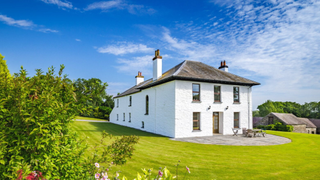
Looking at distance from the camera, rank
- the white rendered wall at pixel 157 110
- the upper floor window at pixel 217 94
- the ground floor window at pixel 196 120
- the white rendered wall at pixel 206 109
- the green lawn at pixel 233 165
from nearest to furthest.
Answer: the green lawn at pixel 233 165
the white rendered wall at pixel 206 109
the white rendered wall at pixel 157 110
the ground floor window at pixel 196 120
the upper floor window at pixel 217 94

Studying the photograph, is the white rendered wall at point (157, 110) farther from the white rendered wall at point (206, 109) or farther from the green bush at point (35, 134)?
the green bush at point (35, 134)

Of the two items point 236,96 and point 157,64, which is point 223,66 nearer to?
point 236,96

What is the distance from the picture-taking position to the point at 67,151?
117 inches

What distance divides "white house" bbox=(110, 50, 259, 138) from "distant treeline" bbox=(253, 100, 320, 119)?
60.5 meters

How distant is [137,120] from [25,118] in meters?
22.4

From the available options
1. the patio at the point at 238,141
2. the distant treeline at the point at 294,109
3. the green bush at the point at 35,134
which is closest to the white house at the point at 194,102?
the patio at the point at 238,141

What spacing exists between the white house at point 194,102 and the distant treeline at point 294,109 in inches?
2384

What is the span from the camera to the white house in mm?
16578

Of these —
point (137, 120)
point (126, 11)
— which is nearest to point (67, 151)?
point (126, 11)

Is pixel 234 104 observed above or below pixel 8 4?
below

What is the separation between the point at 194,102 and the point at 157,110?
4394 millimetres

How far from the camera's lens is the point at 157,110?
19.2 m

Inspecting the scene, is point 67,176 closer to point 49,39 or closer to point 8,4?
point 8,4

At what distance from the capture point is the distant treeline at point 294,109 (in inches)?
2563
